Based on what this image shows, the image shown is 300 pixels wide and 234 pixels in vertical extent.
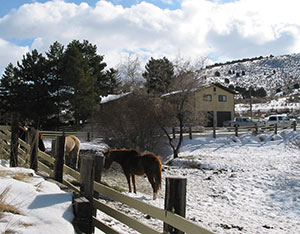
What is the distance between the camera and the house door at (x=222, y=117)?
4053 centimetres

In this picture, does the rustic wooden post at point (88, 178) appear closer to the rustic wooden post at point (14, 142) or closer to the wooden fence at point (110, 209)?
the wooden fence at point (110, 209)

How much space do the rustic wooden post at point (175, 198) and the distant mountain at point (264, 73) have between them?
77768mm

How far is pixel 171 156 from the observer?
20594 millimetres

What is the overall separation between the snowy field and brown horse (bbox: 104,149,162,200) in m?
0.60

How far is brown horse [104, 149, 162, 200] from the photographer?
9344mm

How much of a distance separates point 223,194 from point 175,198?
891 cm

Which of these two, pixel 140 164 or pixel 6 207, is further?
pixel 140 164

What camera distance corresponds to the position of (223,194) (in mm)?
11258

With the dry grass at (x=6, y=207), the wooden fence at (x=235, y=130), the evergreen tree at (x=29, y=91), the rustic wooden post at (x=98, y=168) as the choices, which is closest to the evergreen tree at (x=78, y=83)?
the evergreen tree at (x=29, y=91)

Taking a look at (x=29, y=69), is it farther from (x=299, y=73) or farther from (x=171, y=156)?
(x=299, y=73)

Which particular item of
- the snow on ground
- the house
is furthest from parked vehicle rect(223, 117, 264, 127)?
the snow on ground

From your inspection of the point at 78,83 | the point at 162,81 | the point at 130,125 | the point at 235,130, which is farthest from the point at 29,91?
the point at 235,130

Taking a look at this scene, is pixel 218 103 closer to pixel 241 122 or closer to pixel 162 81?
pixel 241 122

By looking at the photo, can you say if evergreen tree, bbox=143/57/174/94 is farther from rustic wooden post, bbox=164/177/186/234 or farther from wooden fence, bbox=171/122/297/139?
rustic wooden post, bbox=164/177/186/234
